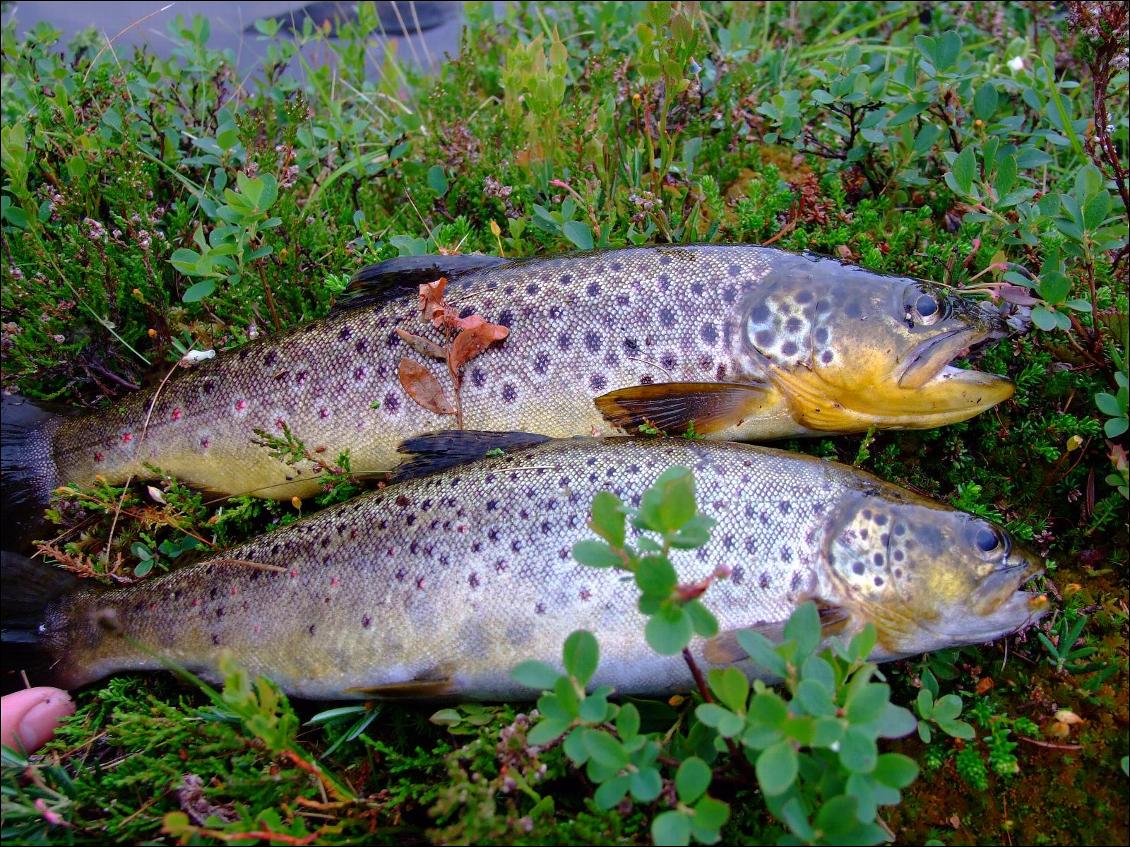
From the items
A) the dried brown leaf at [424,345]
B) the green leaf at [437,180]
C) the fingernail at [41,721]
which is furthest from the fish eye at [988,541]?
the fingernail at [41,721]

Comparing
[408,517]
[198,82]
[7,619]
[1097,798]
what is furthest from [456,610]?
[198,82]

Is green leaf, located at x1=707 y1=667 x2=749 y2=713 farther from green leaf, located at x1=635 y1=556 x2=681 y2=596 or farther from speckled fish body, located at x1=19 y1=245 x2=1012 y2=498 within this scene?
speckled fish body, located at x1=19 y1=245 x2=1012 y2=498

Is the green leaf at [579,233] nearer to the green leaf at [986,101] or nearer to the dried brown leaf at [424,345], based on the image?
the dried brown leaf at [424,345]

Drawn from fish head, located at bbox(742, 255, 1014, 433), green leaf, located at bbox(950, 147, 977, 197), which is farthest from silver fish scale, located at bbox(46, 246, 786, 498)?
green leaf, located at bbox(950, 147, 977, 197)

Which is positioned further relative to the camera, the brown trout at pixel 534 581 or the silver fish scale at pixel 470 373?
the silver fish scale at pixel 470 373

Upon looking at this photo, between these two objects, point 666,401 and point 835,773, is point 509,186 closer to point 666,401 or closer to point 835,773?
point 666,401

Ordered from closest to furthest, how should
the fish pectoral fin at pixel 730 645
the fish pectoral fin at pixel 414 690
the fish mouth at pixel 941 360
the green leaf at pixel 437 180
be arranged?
the fish pectoral fin at pixel 730 645 < the fish pectoral fin at pixel 414 690 < the fish mouth at pixel 941 360 < the green leaf at pixel 437 180
